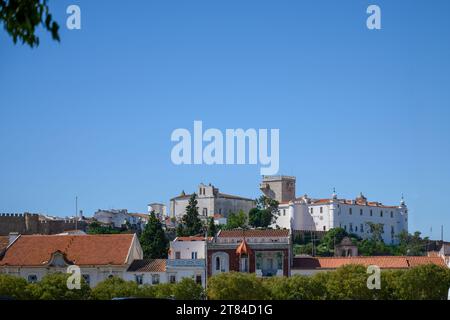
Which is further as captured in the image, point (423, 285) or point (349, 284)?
point (349, 284)

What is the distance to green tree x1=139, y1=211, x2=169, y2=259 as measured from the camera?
64.8 m

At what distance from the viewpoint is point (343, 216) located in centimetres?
11075

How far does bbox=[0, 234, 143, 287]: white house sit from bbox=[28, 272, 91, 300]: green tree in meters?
11.7

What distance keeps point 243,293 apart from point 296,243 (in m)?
55.3

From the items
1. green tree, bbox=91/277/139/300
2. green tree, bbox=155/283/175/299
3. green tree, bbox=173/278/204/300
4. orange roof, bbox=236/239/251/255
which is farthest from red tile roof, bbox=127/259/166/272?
green tree, bbox=155/283/175/299

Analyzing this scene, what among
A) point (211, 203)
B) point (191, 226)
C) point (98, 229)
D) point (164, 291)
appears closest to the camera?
point (164, 291)

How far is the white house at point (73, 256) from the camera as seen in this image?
175 ft

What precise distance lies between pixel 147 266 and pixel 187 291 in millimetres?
10102

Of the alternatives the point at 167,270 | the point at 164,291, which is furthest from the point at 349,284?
the point at 167,270

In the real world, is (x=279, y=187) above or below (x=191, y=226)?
above

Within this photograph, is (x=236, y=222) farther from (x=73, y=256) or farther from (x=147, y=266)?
(x=147, y=266)

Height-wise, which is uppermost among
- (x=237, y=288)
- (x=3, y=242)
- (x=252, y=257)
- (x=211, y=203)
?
(x=211, y=203)
